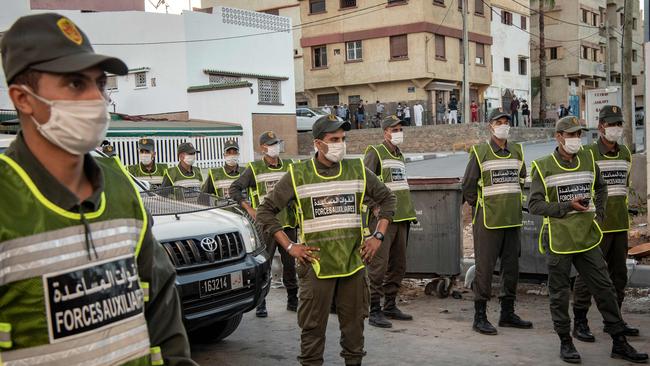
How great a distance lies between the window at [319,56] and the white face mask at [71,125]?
145 feet

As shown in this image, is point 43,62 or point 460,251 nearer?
point 43,62

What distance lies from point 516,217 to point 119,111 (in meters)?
22.8

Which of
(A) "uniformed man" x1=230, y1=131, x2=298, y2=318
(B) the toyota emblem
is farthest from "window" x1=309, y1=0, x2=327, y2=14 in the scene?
(B) the toyota emblem

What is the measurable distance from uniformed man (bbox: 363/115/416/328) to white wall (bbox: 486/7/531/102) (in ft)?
135

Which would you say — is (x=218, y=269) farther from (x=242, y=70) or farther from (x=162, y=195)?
(x=242, y=70)

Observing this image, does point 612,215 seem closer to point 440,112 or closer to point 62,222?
point 62,222

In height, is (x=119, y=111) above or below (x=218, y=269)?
above

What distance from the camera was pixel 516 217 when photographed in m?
7.11

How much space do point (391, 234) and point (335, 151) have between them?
2.60 metres

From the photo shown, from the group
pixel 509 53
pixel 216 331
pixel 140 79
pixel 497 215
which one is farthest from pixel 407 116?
pixel 216 331

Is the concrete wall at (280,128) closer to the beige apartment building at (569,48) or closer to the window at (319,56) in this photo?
the window at (319,56)

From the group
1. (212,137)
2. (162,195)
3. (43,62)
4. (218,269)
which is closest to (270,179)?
(162,195)

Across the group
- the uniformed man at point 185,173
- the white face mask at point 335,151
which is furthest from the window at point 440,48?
the white face mask at point 335,151

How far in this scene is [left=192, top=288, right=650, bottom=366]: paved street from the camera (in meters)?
6.11
